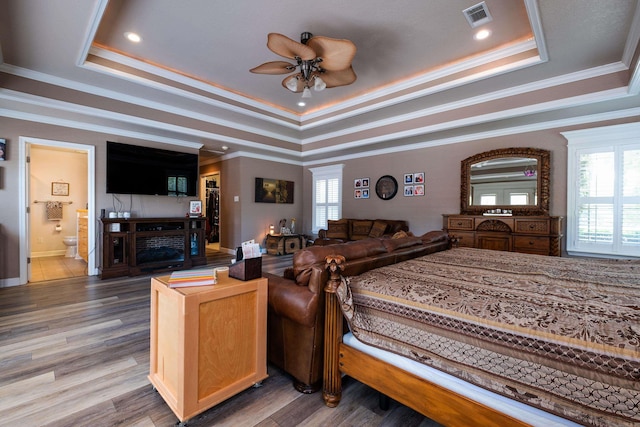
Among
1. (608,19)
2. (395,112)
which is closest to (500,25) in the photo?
(608,19)

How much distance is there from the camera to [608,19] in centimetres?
255

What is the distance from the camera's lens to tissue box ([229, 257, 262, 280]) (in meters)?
1.68

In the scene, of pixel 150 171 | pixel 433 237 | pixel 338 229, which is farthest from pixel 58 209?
pixel 433 237

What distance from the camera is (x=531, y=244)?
4.20 metres

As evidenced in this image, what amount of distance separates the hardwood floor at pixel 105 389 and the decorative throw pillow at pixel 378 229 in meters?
4.32

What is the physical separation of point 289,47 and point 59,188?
6.79 metres

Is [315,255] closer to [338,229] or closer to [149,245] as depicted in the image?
[149,245]

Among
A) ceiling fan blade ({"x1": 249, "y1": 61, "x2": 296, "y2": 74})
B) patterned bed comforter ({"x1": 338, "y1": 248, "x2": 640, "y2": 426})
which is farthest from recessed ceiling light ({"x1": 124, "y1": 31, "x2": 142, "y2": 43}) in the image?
patterned bed comforter ({"x1": 338, "y1": 248, "x2": 640, "y2": 426})

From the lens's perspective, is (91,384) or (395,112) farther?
(395,112)

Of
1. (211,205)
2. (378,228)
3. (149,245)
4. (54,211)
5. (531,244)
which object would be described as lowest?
(149,245)

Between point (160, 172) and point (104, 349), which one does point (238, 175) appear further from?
point (104, 349)

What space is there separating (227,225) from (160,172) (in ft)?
7.53

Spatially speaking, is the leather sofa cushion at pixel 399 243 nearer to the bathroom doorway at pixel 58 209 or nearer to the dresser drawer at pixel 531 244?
the dresser drawer at pixel 531 244

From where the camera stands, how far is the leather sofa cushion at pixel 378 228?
602 cm
